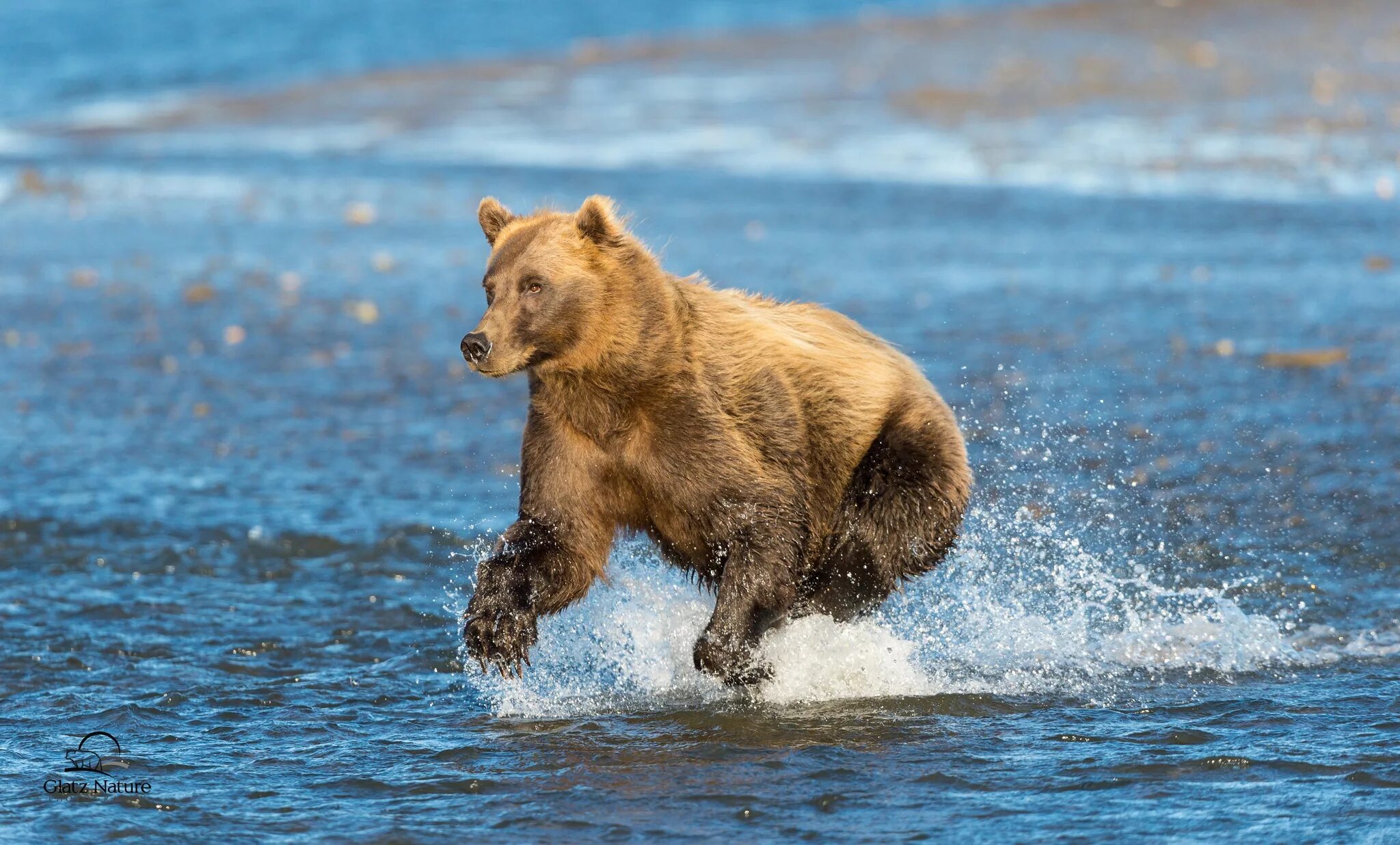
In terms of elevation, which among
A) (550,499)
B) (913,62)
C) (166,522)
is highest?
(913,62)

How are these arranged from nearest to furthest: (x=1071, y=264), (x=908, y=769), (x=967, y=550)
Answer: (x=908, y=769), (x=967, y=550), (x=1071, y=264)

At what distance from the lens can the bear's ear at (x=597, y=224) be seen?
5.94 metres

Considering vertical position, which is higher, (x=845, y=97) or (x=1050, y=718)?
(x=845, y=97)

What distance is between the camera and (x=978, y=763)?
17.5 feet

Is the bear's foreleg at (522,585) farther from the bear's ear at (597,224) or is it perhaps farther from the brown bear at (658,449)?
the bear's ear at (597,224)

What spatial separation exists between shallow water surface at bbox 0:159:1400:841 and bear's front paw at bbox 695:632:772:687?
98 mm

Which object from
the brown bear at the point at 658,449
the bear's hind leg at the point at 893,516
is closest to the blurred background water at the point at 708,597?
the bear's hind leg at the point at 893,516

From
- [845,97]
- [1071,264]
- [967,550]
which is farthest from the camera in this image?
[845,97]

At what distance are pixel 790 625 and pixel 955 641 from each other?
0.77 meters

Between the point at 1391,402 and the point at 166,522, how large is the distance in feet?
21.2

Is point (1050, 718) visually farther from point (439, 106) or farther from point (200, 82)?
point (200, 82)

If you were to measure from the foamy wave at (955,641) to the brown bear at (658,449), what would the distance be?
230mm

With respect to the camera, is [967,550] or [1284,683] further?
[967,550]

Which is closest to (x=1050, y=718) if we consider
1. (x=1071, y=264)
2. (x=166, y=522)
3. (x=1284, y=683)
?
(x=1284, y=683)
